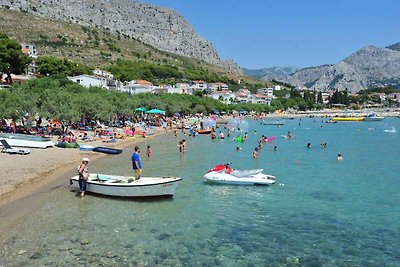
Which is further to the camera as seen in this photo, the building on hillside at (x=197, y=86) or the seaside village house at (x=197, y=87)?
the building on hillside at (x=197, y=86)

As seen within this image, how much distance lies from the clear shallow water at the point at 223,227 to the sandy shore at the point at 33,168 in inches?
71.0

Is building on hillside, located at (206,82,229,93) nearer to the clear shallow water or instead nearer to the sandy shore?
the sandy shore

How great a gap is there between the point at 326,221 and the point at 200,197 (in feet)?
21.9

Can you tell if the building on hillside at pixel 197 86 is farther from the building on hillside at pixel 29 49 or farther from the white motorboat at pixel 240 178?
the white motorboat at pixel 240 178

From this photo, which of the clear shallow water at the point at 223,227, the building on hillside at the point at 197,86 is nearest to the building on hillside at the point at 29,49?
the building on hillside at the point at 197,86

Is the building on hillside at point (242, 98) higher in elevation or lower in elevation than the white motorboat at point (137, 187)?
higher

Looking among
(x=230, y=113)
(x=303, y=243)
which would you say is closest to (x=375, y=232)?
(x=303, y=243)

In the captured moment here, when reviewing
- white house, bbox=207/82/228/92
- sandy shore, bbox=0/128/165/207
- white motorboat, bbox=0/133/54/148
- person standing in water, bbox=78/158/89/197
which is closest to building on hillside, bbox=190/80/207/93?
white house, bbox=207/82/228/92

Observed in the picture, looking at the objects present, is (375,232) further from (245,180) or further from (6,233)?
(6,233)

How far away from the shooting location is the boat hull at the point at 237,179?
2480cm

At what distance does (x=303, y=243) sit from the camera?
48.1 ft

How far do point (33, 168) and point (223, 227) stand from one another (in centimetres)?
1461

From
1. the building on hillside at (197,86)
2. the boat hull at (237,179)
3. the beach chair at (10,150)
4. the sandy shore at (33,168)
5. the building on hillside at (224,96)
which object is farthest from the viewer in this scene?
the building on hillside at (197,86)

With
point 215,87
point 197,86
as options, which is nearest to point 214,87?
point 215,87
